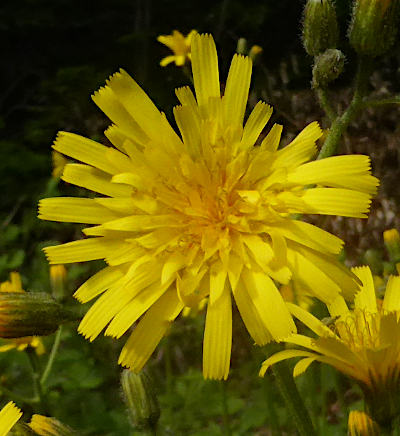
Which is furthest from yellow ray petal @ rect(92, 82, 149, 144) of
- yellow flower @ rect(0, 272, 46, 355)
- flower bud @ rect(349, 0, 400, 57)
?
yellow flower @ rect(0, 272, 46, 355)

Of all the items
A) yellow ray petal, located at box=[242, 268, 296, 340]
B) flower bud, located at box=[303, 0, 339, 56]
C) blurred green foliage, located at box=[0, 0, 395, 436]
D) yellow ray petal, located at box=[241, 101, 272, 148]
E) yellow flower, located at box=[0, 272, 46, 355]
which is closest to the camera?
yellow ray petal, located at box=[242, 268, 296, 340]

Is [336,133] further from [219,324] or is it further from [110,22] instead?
[110,22]

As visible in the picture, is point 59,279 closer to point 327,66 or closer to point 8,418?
point 8,418

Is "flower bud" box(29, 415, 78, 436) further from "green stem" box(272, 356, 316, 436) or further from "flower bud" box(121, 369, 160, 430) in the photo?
"green stem" box(272, 356, 316, 436)

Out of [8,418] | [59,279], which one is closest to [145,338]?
[8,418]

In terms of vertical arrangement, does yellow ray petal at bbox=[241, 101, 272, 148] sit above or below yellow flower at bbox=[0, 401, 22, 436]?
above

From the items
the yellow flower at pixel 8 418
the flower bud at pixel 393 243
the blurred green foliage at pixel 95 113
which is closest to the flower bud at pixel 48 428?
the yellow flower at pixel 8 418

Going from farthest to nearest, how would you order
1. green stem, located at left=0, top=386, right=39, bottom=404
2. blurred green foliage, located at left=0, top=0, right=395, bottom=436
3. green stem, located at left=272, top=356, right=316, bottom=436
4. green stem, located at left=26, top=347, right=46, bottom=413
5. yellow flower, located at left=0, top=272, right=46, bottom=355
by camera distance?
blurred green foliage, located at left=0, top=0, right=395, bottom=436
yellow flower, located at left=0, top=272, right=46, bottom=355
green stem, located at left=26, top=347, right=46, bottom=413
green stem, located at left=0, top=386, right=39, bottom=404
green stem, located at left=272, top=356, right=316, bottom=436
